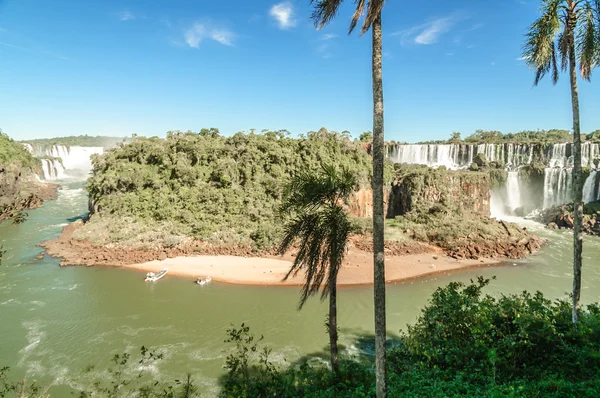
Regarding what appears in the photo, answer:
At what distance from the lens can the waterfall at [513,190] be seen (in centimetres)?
4278

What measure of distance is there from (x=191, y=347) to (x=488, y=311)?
40.3ft

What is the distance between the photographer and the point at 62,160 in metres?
71.6

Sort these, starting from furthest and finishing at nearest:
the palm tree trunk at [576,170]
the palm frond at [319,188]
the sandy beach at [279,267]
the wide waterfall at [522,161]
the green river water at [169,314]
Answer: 1. the wide waterfall at [522,161]
2. the sandy beach at [279,267]
3. the green river water at [169,314]
4. the palm tree trunk at [576,170]
5. the palm frond at [319,188]

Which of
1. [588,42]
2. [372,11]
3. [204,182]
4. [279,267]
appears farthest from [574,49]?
[204,182]

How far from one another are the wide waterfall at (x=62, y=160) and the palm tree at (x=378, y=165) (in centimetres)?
7549

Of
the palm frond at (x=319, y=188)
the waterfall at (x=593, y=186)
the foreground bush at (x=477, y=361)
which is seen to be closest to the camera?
the foreground bush at (x=477, y=361)

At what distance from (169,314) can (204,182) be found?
19.4 metres

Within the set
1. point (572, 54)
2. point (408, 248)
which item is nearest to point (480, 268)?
point (408, 248)

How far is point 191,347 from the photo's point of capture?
1477cm

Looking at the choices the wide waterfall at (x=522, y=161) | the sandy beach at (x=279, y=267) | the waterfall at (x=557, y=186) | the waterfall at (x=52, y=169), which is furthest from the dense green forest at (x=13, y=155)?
the waterfall at (x=557, y=186)

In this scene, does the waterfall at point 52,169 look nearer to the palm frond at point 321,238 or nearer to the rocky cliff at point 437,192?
the rocky cliff at point 437,192

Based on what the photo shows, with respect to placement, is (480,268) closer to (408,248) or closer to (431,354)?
(408,248)

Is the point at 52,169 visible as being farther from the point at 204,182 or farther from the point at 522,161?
the point at 522,161

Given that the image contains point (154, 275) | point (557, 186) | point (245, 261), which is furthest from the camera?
point (557, 186)
